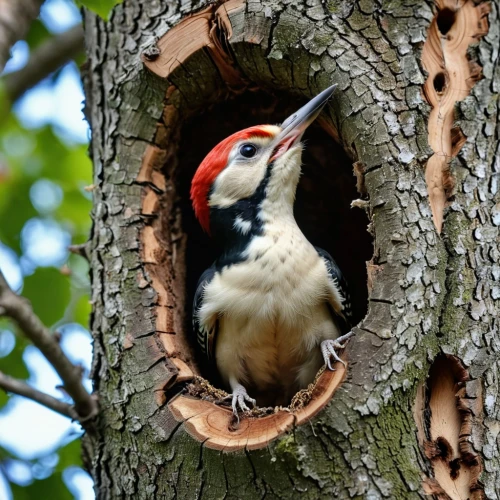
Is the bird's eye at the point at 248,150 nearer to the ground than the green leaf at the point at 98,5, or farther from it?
nearer to the ground

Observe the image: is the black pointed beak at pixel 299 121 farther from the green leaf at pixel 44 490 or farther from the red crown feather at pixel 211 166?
the green leaf at pixel 44 490

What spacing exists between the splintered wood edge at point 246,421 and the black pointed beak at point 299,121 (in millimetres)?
1611

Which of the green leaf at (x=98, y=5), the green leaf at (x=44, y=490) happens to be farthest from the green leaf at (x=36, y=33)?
the green leaf at (x=44, y=490)

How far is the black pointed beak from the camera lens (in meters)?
4.06

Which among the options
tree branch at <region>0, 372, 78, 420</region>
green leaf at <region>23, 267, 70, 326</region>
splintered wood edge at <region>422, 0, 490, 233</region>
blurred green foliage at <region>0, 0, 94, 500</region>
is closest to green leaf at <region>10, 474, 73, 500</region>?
blurred green foliage at <region>0, 0, 94, 500</region>

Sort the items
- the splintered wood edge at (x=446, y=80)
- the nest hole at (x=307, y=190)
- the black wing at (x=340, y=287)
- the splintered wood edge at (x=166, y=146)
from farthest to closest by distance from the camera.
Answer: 1. the nest hole at (x=307, y=190)
2. the black wing at (x=340, y=287)
3. the splintered wood edge at (x=166, y=146)
4. the splintered wood edge at (x=446, y=80)

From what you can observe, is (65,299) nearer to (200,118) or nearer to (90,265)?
(90,265)

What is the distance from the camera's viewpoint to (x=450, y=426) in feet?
10.9

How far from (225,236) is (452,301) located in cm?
177

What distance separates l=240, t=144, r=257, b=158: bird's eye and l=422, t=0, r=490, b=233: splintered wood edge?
1.28m

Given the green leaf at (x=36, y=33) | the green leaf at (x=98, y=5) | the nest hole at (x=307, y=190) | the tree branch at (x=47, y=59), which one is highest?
the green leaf at (x=98, y=5)

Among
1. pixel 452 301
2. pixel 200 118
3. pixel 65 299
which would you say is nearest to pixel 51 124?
pixel 200 118

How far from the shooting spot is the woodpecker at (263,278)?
14.1 feet

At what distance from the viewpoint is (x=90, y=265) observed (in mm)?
4445
